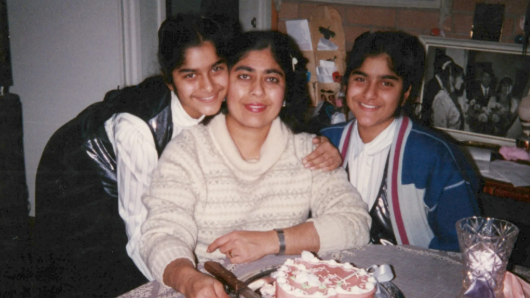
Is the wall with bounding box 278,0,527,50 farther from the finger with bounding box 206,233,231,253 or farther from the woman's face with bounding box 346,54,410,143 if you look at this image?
the finger with bounding box 206,233,231,253

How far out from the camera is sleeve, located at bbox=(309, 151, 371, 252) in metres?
1.29

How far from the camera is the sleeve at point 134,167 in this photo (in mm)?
1563

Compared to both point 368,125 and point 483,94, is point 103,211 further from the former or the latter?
point 483,94

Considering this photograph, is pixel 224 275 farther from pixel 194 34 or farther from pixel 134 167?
pixel 194 34

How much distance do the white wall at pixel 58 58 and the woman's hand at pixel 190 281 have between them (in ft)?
6.63

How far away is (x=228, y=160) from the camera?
1425 millimetres

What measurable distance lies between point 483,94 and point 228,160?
163 cm

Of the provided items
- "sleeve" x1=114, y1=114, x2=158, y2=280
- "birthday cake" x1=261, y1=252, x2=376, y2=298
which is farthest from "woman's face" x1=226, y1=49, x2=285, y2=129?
"birthday cake" x1=261, y1=252, x2=376, y2=298

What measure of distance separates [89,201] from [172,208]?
0.76 metres

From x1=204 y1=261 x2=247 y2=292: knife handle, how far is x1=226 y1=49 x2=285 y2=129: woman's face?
0.56 meters

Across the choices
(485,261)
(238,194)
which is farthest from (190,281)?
(485,261)

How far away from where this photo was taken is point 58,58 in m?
2.96

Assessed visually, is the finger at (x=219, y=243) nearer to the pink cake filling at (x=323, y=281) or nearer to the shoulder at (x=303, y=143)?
the pink cake filling at (x=323, y=281)

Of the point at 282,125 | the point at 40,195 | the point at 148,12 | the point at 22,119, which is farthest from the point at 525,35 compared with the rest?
the point at 22,119
